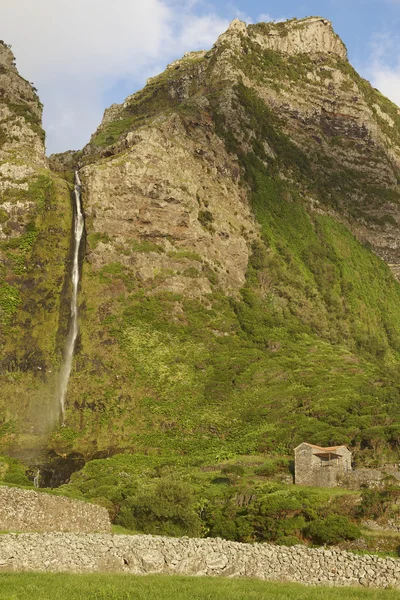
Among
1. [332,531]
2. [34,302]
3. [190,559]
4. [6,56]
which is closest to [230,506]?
[332,531]

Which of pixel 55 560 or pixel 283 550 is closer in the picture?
pixel 55 560

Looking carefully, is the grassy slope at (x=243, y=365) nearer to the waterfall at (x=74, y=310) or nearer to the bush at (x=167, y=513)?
the waterfall at (x=74, y=310)

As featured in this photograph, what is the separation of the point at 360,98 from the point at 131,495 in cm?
14666

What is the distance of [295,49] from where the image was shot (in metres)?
169

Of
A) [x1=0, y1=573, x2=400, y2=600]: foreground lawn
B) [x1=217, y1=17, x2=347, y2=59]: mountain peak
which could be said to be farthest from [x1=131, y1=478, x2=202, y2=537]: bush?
[x1=217, y1=17, x2=347, y2=59]: mountain peak

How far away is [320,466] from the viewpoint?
51.7m

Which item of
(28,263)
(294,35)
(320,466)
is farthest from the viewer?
(294,35)

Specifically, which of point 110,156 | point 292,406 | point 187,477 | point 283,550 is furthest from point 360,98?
point 283,550

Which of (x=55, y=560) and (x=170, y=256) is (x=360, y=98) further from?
(x=55, y=560)

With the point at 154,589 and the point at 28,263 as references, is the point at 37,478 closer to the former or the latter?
the point at 28,263

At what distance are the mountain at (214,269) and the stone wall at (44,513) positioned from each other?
2818 cm

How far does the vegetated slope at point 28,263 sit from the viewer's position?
75875 mm

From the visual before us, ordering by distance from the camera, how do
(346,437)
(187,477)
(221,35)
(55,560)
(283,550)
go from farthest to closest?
(221,35)
(346,437)
(187,477)
(283,550)
(55,560)

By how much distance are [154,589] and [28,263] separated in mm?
76254
